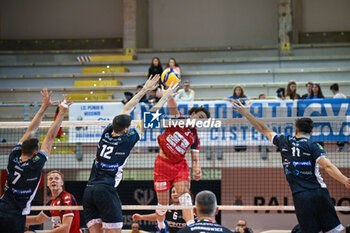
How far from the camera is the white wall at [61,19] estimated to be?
76.0ft

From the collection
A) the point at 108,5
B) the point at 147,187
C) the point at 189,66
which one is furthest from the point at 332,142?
the point at 108,5

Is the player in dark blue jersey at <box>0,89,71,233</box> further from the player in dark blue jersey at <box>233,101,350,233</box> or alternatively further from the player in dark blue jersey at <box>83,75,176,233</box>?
the player in dark blue jersey at <box>233,101,350,233</box>

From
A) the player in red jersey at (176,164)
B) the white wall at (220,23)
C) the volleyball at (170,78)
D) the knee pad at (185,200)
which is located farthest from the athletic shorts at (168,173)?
the white wall at (220,23)

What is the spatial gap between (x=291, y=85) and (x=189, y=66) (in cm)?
657

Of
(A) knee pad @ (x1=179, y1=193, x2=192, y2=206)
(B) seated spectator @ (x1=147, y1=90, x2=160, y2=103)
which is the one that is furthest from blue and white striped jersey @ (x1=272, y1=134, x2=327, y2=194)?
(B) seated spectator @ (x1=147, y1=90, x2=160, y2=103)

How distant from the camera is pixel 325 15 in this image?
21750 millimetres

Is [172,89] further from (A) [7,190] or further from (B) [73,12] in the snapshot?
(B) [73,12]

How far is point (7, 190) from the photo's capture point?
7480 mm

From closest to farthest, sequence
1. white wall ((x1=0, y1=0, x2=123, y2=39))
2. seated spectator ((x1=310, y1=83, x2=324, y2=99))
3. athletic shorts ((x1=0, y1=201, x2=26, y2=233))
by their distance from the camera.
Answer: athletic shorts ((x1=0, y1=201, x2=26, y2=233))
seated spectator ((x1=310, y1=83, x2=324, y2=99))
white wall ((x1=0, y1=0, x2=123, y2=39))

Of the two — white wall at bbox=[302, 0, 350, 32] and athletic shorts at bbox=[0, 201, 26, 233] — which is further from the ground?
white wall at bbox=[302, 0, 350, 32]

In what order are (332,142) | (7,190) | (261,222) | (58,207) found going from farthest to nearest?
1. (261,222)
2. (332,142)
3. (58,207)
4. (7,190)

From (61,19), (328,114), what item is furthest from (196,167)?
(61,19)

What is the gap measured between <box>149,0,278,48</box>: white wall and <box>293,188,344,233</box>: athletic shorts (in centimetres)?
1509

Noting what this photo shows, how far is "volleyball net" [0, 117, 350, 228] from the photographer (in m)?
14.2
